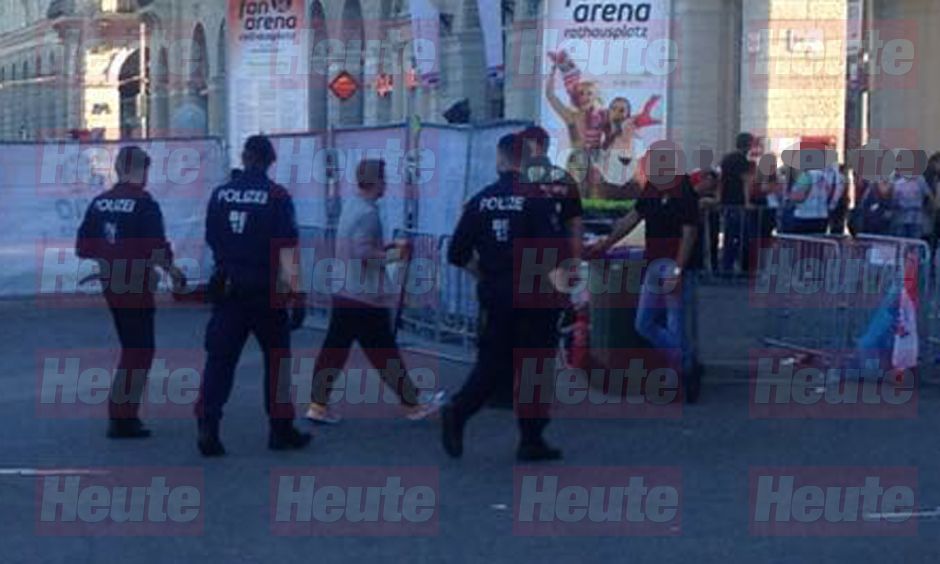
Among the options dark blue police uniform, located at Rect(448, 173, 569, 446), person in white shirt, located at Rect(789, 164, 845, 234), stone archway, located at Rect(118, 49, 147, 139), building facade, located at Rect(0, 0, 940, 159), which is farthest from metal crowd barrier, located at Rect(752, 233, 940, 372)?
stone archway, located at Rect(118, 49, 147, 139)

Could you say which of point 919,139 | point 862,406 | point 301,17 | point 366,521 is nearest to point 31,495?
point 366,521

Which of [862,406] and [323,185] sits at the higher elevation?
[323,185]

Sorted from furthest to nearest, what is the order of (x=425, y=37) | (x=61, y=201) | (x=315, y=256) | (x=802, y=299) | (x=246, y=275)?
(x=425, y=37) → (x=61, y=201) → (x=315, y=256) → (x=802, y=299) → (x=246, y=275)

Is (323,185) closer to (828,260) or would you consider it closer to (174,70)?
(828,260)

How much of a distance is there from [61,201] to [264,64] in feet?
10.5

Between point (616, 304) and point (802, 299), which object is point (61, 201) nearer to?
point (802, 299)

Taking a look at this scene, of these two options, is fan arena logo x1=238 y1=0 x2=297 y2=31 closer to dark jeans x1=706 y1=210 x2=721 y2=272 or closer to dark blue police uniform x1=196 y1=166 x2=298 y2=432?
dark jeans x1=706 y1=210 x2=721 y2=272

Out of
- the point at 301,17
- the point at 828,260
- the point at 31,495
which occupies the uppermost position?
the point at 301,17

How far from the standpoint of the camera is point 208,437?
12492 mm

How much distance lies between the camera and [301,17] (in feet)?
82.7

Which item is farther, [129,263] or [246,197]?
[129,263]

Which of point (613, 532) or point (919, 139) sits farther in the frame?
point (919, 139)

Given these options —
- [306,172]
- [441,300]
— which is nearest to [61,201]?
[306,172]

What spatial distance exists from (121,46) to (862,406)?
5710 centimetres
